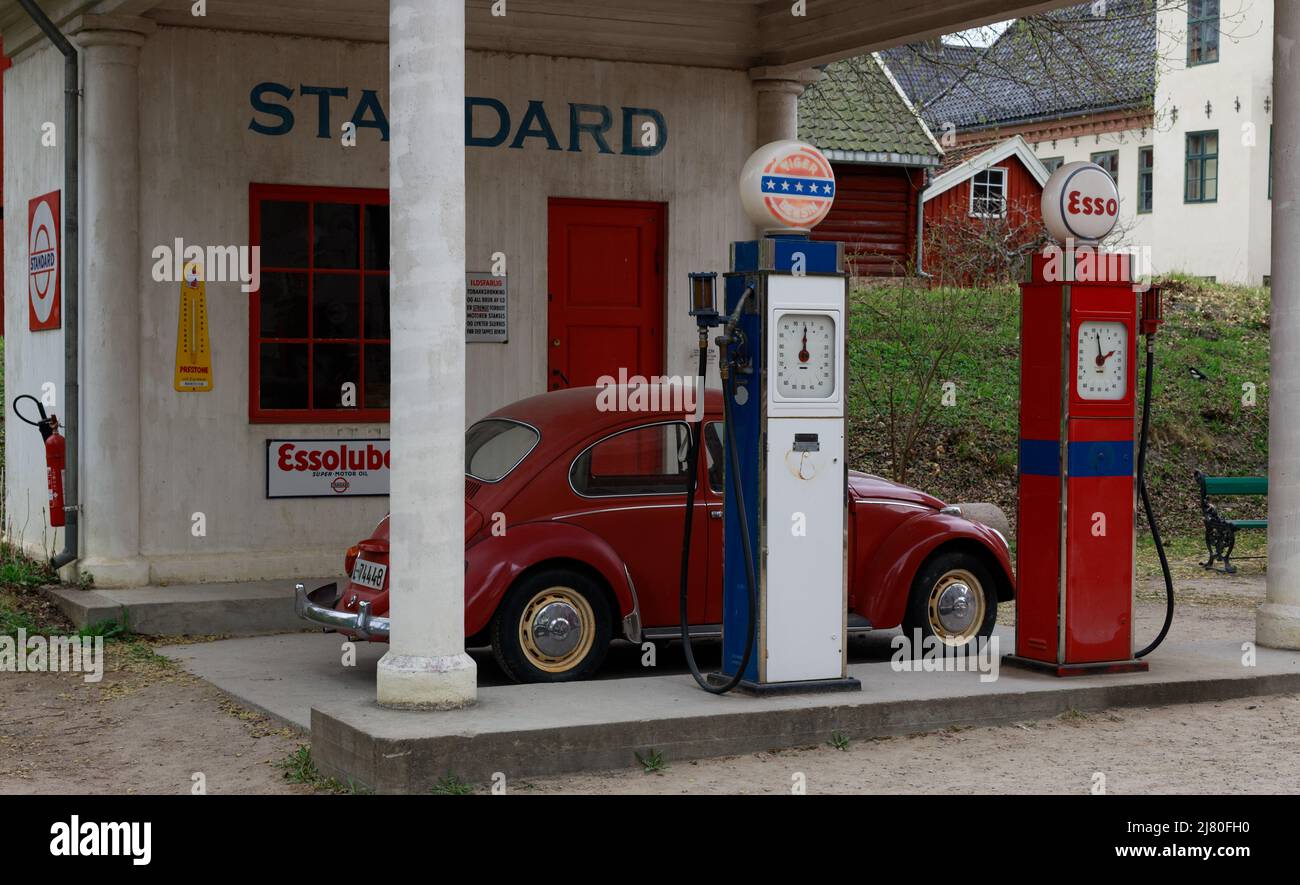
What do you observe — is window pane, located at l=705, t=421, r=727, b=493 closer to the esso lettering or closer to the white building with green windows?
the esso lettering

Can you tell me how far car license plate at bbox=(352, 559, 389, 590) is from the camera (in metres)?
9.16

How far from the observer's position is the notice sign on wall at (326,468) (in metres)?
12.3

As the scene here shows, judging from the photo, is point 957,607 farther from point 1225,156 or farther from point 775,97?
point 1225,156

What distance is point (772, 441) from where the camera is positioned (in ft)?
26.8

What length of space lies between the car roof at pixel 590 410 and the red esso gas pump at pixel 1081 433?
6.34ft

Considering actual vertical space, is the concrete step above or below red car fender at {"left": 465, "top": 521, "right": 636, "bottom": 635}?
below

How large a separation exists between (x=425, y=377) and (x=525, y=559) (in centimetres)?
172

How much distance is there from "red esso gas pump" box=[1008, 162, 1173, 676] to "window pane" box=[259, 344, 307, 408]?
18.7 feet

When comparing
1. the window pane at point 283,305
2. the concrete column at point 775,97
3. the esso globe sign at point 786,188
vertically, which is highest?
the concrete column at point 775,97

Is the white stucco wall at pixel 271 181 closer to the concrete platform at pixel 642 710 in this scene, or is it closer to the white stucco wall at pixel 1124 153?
the concrete platform at pixel 642 710

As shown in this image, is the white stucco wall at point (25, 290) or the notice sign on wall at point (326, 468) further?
the white stucco wall at point (25, 290)

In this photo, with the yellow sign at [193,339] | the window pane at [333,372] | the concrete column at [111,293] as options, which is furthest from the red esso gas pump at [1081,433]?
the concrete column at [111,293]

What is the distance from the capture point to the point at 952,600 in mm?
10062

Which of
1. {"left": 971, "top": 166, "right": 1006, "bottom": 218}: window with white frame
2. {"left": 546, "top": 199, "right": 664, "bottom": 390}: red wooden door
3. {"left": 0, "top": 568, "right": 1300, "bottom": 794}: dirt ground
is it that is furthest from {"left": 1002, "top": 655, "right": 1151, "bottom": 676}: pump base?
{"left": 971, "top": 166, "right": 1006, "bottom": 218}: window with white frame
